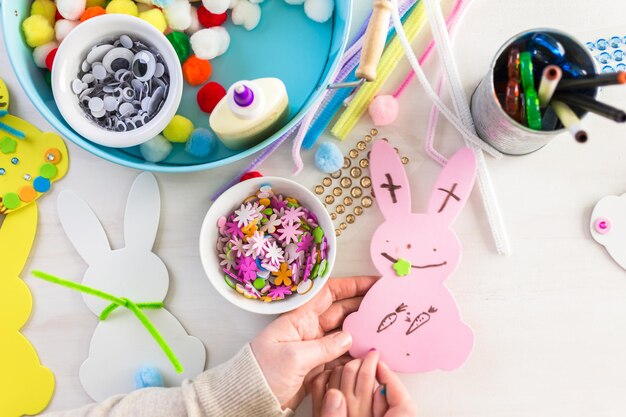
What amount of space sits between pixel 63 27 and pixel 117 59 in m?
0.08

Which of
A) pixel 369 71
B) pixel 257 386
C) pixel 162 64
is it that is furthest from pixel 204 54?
pixel 257 386

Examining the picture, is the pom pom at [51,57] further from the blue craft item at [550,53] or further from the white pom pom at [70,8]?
the blue craft item at [550,53]

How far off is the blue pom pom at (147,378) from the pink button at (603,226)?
0.51 meters

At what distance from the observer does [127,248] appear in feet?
2.00

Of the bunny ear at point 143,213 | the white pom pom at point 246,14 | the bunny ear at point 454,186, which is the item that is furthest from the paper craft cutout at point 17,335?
the bunny ear at point 454,186

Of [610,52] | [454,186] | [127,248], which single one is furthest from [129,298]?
[610,52]

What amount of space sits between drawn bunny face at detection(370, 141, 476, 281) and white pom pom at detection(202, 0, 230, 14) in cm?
27

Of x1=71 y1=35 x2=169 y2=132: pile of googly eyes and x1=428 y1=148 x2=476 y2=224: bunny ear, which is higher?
x1=71 y1=35 x2=169 y2=132: pile of googly eyes

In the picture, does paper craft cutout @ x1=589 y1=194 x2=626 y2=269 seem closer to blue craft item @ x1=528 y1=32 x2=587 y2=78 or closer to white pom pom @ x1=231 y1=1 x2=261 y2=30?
blue craft item @ x1=528 y1=32 x2=587 y2=78

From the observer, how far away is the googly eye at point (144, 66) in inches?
21.4

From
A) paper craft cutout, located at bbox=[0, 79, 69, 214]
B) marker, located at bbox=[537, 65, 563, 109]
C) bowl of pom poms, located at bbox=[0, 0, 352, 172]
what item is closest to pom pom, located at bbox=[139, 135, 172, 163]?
bowl of pom poms, located at bbox=[0, 0, 352, 172]

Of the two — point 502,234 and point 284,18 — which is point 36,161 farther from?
point 502,234

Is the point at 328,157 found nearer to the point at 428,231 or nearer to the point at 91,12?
the point at 428,231

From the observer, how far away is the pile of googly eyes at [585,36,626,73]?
605 millimetres
